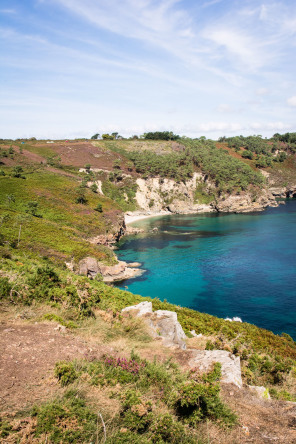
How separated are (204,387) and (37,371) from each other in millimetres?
5491

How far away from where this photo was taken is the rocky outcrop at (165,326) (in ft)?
52.2

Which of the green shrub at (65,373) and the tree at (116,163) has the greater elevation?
the tree at (116,163)

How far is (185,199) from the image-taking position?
128m

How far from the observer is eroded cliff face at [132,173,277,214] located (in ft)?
401

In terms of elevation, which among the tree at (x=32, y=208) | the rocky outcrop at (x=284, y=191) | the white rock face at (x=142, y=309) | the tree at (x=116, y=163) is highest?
the tree at (x=116, y=163)

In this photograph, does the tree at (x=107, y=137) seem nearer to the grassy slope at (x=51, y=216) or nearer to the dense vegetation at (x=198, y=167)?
the dense vegetation at (x=198, y=167)

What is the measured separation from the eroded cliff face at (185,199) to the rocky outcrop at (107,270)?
68.5 meters

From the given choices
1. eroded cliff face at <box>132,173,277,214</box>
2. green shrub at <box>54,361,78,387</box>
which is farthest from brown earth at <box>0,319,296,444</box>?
eroded cliff face at <box>132,173,277,214</box>

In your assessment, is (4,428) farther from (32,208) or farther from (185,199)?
(185,199)

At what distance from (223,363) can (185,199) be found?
4662 inches

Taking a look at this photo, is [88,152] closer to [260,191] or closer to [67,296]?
[260,191]

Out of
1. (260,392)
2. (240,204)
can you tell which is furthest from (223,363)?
(240,204)

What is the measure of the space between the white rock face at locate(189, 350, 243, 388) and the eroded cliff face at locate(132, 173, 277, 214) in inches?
4136

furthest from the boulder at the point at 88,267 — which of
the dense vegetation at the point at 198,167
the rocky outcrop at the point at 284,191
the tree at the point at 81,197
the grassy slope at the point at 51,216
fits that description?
the rocky outcrop at the point at 284,191
